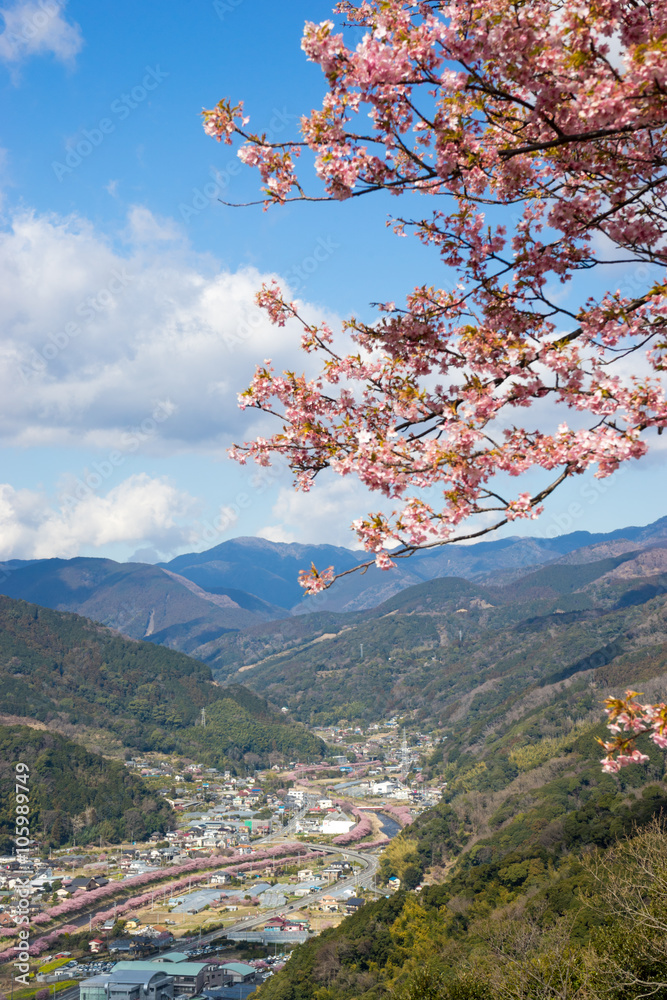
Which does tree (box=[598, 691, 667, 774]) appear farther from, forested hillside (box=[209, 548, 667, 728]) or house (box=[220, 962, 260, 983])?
forested hillside (box=[209, 548, 667, 728])

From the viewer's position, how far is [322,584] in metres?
4.37

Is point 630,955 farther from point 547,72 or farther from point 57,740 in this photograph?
point 57,740

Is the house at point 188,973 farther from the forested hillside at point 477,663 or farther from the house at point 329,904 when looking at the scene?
the forested hillside at point 477,663

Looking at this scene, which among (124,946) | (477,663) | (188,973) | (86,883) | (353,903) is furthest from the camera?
(477,663)

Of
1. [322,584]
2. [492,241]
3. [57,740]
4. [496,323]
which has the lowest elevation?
[57,740]

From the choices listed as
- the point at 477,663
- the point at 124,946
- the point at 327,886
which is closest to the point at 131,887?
the point at 124,946

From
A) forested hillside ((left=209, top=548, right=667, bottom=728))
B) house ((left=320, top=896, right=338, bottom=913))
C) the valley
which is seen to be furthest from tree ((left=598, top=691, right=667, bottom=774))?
forested hillside ((left=209, top=548, right=667, bottom=728))

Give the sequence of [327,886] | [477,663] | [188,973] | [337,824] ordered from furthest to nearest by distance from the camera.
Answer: [477,663] < [337,824] < [327,886] < [188,973]

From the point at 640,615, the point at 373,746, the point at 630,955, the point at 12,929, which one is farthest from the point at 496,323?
the point at 640,615

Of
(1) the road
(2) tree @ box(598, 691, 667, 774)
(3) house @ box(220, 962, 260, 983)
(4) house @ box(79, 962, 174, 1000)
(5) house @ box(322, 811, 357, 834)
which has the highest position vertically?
(2) tree @ box(598, 691, 667, 774)

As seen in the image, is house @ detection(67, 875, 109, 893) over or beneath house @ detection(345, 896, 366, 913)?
over

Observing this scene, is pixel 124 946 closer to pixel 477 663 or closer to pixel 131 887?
pixel 131 887

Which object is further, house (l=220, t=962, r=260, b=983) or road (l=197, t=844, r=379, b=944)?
road (l=197, t=844, r=379, b=944)

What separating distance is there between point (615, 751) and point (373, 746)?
125022 mm
